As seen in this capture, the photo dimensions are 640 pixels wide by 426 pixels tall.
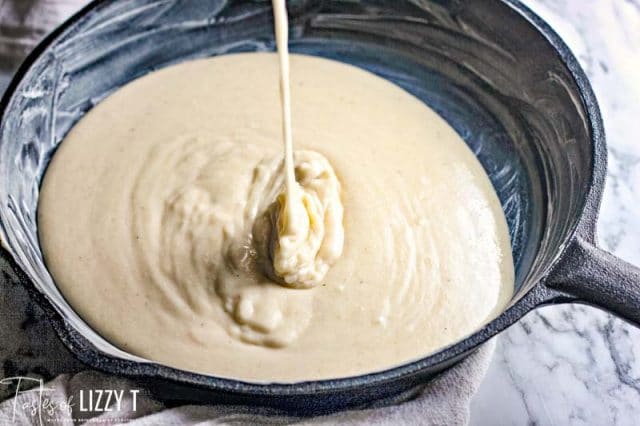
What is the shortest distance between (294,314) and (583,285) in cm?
46

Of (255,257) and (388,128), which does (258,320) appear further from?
(388,128)

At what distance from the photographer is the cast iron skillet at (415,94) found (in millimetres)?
1230

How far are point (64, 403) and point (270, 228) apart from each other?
441 millimetres

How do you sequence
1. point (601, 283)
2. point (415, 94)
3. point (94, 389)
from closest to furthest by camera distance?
point (601, 283) < point (94, 389) < point (415, 94)

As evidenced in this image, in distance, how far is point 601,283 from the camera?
1.25 m

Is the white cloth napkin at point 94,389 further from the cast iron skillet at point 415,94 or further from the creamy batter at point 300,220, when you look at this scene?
the creamy batter at point 300,220

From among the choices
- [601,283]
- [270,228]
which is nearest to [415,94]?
[270,228]

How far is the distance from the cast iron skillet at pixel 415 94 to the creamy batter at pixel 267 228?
61 millimetres

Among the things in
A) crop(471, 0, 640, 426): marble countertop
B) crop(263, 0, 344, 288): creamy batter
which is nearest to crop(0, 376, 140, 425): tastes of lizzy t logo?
crop(263, 0, 344, 288): creamy batter

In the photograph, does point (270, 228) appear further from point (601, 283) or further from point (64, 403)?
point (601, 283)

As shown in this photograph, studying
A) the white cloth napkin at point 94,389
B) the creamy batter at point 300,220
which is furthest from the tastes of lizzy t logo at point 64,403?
the creamy batter at point 300,220

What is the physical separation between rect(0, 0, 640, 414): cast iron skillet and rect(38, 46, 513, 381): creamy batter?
0.20 ft

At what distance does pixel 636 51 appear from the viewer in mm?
1999

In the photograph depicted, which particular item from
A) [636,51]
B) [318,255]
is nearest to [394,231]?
[318,255]
